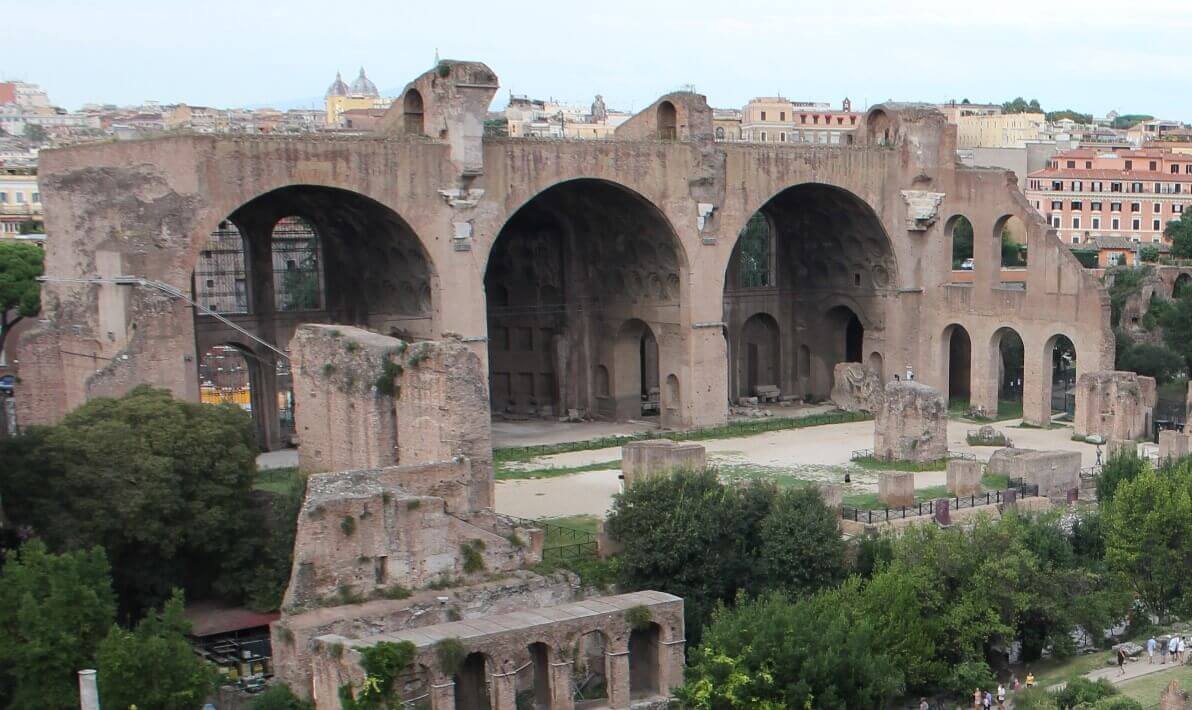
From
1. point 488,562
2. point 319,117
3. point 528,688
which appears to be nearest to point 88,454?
point 488,562

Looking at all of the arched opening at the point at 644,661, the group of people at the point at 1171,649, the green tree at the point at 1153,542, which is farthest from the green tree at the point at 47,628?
the green tree at the point at 1153,542

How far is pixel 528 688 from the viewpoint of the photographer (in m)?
21.9

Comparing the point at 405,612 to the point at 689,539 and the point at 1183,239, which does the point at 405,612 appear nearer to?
the point at 689,539

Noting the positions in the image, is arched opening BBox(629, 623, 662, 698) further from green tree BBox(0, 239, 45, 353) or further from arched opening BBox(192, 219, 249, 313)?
green tree BBox(0, 239, 45, 353)

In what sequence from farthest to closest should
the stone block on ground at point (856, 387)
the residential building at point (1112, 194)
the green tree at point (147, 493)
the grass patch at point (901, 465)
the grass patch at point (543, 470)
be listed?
the residential building at point (1112, 194) < the stone block on ground at point (856, 387) < the grass patch at point (901, 465) < the grass patch at point (543, 470) < the green tree at point (147, 493)

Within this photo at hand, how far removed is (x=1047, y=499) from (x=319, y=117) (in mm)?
63426

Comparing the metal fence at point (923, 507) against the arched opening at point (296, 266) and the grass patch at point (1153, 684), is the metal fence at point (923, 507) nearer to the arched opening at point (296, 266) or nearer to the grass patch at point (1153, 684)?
the grass patch at point (1153, 684)

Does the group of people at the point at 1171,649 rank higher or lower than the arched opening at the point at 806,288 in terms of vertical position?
lower

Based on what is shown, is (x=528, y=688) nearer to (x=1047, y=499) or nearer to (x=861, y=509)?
(x=861, y=509)

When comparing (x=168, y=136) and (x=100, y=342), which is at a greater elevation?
(x=168, y=136)

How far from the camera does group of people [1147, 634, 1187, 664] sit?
22552mm

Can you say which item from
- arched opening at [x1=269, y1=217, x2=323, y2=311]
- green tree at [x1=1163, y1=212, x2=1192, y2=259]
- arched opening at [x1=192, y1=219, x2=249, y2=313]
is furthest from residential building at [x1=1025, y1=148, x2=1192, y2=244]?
arched opening at [x1=192, y1=219, x2=249, y2=313]

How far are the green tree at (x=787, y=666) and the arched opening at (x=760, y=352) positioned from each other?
2674 cm

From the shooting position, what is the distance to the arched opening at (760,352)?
47562 millimetres
